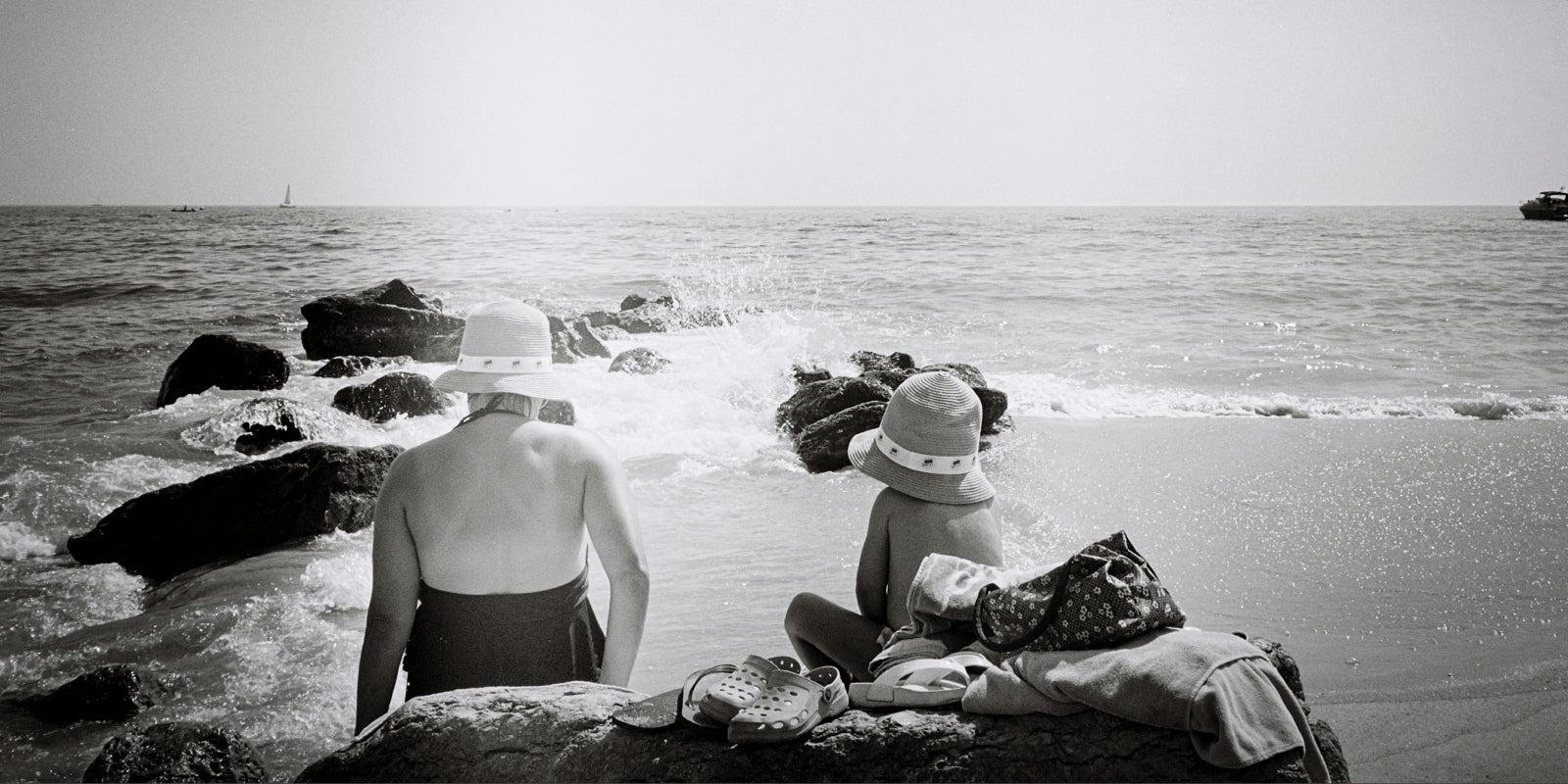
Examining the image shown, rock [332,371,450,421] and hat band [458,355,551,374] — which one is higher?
hat band [458,355,551,374]

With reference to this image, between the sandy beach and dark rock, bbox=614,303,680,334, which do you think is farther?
dark rock, bbox=614,303,680,334

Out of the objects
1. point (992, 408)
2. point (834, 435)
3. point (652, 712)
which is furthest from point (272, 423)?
point (652, 712)

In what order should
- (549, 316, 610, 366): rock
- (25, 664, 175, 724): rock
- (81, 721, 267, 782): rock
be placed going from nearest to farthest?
(81, 721, 267, 782): rock
(25, 664, 175, 724): rock
(549, 316, 610, 366): rock

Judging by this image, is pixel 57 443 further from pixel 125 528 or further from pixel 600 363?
pixel 600 363

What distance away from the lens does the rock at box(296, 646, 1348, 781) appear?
5.98ft

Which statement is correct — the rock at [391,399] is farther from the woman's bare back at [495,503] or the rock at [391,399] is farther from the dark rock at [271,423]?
the woman's bare back at [495,503]

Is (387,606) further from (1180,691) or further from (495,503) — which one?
(1180,691)

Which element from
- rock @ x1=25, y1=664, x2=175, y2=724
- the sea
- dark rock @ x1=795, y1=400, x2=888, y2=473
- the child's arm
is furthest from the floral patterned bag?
dark rock @ x1=795, y1=400, x2=888, y2=473

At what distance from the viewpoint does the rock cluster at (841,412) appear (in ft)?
25.3

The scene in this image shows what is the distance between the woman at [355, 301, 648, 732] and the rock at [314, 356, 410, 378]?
11138mm

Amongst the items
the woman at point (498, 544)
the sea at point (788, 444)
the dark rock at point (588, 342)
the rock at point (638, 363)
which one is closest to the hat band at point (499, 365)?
the woman at point (498, 544)

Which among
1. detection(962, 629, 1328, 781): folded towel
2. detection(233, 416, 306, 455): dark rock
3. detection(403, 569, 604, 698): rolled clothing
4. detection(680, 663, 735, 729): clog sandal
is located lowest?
detection(233, 416, 306, 455): dark rock

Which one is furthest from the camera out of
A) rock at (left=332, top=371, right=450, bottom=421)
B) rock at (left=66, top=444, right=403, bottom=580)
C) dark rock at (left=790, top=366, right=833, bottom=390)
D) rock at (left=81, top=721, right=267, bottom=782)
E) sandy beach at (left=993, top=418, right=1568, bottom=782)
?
dark rock at (left=790, top=366, right=833, bottom=390)

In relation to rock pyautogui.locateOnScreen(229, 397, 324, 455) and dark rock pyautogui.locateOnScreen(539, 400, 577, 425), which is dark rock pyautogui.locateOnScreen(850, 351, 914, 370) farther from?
rock pyautogui.locateOnScreen(229, 397, 324, 455)
